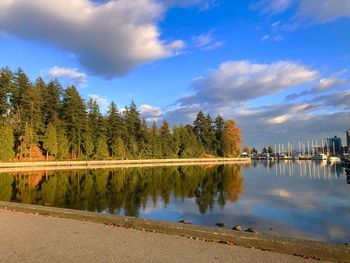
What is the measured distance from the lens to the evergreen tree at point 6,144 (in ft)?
187

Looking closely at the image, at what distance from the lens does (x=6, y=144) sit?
189 ft

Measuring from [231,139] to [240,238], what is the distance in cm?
11273

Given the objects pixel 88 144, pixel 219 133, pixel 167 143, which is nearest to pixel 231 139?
pixel 219 133

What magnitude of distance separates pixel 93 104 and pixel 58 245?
253ft

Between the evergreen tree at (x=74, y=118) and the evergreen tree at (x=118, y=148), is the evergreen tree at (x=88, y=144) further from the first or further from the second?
the evergreen tree at (x=118, y=148)

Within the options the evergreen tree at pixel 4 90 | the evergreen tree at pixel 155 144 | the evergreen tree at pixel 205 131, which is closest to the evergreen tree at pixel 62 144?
the evergreen tree at pixel 4 90

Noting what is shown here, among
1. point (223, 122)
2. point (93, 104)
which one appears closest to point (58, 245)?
point (93, 104)

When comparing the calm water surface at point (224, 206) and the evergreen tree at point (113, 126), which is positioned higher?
the evergreen tree at point (113, 126)

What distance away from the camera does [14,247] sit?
751 cm

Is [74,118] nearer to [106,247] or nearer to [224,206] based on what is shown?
[224,206]

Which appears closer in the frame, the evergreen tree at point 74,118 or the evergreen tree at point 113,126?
the evergreen tree at point 74,118

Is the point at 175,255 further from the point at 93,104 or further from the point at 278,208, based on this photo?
the point at 93,104

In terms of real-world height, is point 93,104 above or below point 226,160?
above

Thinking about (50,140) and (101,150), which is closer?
(50,140)
